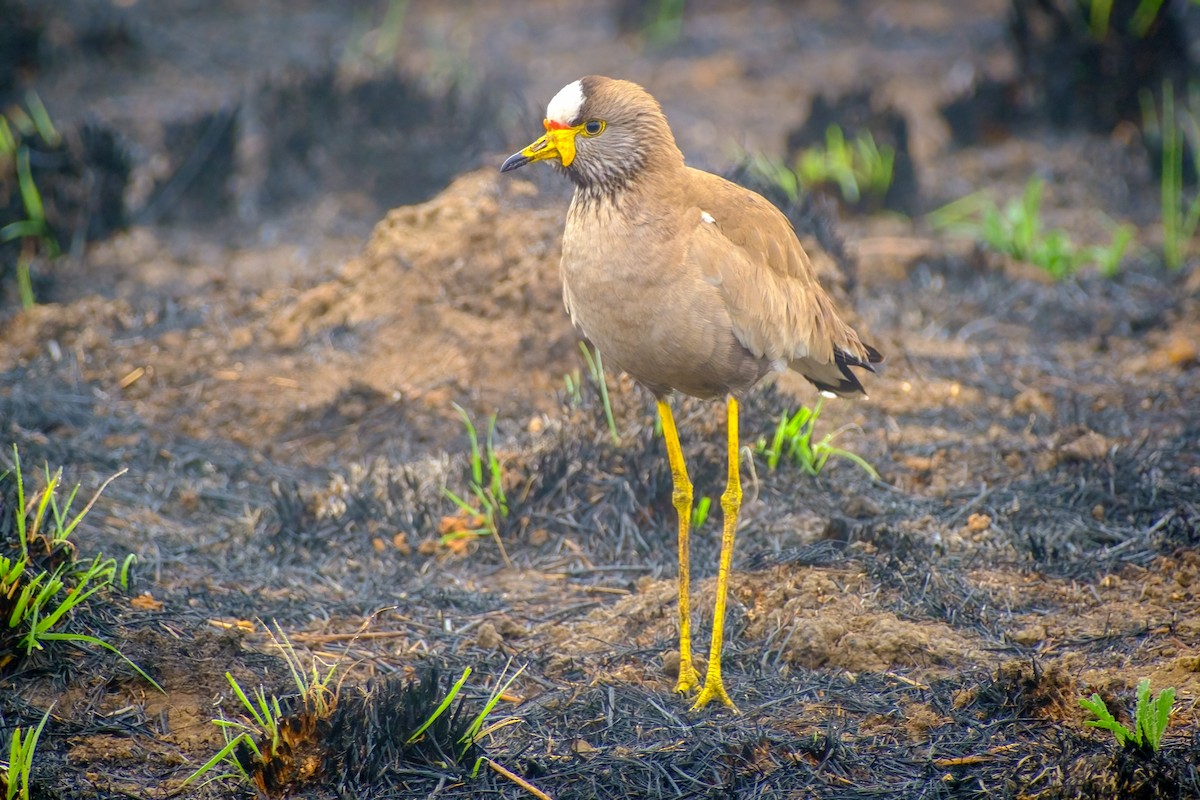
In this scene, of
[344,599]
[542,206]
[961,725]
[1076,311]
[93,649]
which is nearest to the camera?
[961,725]

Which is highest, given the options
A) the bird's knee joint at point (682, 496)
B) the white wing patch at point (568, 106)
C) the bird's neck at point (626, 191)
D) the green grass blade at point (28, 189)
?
the white wing patch at point (568, 106)

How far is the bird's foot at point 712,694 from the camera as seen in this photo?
3.64 metres

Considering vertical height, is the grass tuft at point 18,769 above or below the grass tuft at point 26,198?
below

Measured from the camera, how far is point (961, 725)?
3.46 m

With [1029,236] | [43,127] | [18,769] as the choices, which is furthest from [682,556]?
[43,127]

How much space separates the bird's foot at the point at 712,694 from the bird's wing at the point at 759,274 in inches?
40.0

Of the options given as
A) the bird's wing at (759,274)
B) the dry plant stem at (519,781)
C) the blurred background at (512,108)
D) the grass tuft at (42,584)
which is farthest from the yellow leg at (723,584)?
the blurred background at (512,108)

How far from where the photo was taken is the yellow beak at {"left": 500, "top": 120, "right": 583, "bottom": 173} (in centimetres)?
372

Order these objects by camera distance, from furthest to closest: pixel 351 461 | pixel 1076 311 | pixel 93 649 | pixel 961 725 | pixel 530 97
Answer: pixel 530 97 → pixel 1076 311 → pixel 351 461 → pixel 93 649 → pixel 961 725

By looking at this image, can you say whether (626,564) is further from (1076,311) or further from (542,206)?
(1076,311)

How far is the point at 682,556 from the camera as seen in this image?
3.85 m

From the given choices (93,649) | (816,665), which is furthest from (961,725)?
(93,649)

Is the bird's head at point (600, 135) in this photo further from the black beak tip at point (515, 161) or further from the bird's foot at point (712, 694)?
the bird's foot at point (712, 694)

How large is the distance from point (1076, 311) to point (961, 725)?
4084mm
